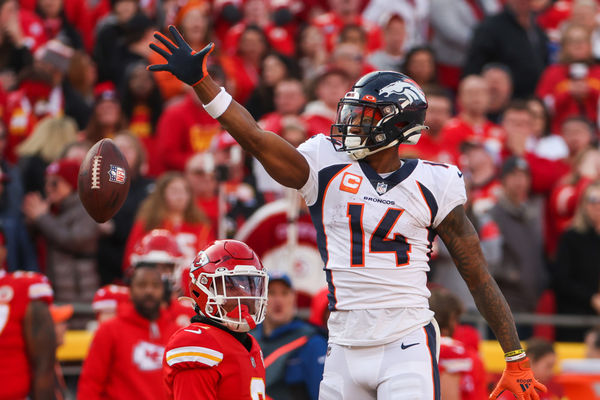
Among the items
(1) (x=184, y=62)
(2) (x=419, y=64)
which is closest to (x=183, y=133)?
(2) (x=419, y=64)

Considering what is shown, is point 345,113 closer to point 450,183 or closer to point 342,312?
point 450,183

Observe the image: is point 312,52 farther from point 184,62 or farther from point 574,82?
point 184,62

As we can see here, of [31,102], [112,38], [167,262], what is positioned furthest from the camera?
[112,38]

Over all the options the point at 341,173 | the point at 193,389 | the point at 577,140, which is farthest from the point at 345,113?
the point at 577,140

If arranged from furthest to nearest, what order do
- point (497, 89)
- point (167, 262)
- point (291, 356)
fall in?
1. point (497, 89)
2. point (167, 262)
3. point (291, 356)

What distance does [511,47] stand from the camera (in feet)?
39.9

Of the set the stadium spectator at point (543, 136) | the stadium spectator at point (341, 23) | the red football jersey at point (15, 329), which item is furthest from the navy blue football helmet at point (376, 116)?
the stadium spectator at point (341, 23)

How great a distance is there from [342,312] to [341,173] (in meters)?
0.58

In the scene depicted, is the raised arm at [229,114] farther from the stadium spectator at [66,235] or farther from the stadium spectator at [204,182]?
the stadium spectator at [204,182]

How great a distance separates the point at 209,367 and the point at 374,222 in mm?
890

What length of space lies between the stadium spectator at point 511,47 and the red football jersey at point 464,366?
618cm

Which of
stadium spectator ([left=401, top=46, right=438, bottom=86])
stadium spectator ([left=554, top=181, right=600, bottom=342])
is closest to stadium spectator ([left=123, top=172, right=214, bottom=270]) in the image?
stadium spectator ([left=554, top=181, right=600, bottom=342])

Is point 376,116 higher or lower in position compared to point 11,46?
lower

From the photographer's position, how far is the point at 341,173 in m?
4.47
